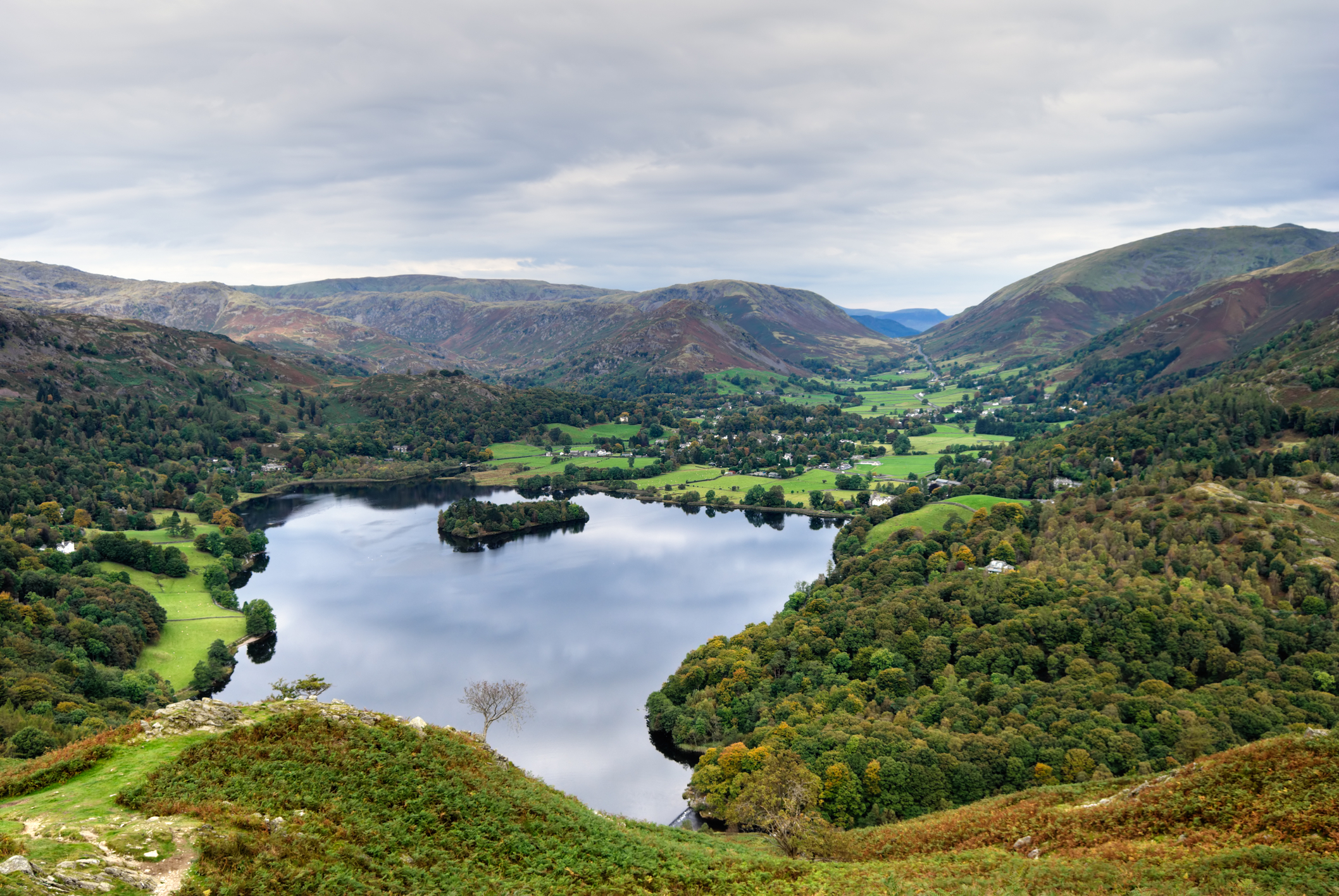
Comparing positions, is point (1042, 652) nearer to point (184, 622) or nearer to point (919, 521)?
point (919, 521)

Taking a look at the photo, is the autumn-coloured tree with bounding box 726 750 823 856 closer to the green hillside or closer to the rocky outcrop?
the green hillside

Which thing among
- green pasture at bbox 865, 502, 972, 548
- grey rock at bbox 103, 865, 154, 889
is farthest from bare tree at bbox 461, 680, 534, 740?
green pasture at bbox 865, 502, 972, 548

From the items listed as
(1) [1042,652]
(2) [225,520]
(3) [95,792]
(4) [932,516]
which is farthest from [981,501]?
(2) [225,520]

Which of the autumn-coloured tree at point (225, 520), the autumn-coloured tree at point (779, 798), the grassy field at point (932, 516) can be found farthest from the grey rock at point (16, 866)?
the autumn-coloured tree at point (225, 520)

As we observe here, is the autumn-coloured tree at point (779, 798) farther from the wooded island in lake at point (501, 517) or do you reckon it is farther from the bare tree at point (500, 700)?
the wooded island in lake at point (501, 517)

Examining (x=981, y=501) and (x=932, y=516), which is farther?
(x=981, y=501)

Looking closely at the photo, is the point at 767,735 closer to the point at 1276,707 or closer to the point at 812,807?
the point at 812,807
